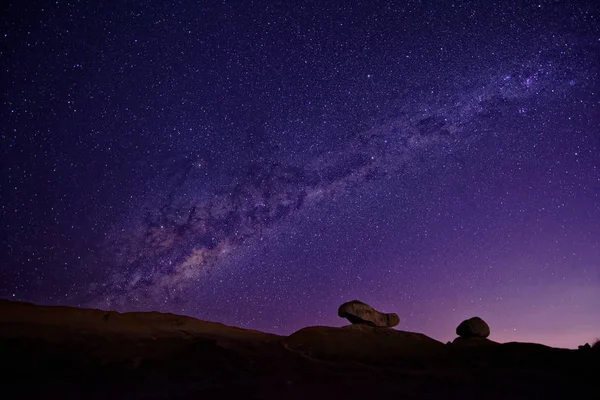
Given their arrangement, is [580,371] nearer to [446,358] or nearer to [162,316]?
[446,358]

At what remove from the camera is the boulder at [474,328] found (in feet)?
88.3

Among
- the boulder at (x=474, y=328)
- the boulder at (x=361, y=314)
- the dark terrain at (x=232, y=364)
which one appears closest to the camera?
the dark terrain at (x=232, y=364)

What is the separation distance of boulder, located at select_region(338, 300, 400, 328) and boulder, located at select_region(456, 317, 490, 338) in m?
6.39

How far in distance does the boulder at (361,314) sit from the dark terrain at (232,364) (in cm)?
842

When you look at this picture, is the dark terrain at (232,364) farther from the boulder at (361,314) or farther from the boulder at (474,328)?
the boulder at (474,328)

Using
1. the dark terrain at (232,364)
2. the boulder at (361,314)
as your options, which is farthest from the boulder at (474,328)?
the dark terrain at (232,364)

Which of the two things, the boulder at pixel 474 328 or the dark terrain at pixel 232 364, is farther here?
the boulder at pixel 474 328

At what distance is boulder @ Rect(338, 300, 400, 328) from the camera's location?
24.7m

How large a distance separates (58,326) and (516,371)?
1652 cm

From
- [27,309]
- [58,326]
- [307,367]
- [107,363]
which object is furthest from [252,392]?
[27,309]

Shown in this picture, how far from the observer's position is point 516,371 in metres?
12.7

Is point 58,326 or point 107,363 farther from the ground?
point 58,326

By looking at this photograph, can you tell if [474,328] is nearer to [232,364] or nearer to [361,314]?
[361,314]

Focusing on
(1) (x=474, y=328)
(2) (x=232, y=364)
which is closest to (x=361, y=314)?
(1) (x=474, y=328)
